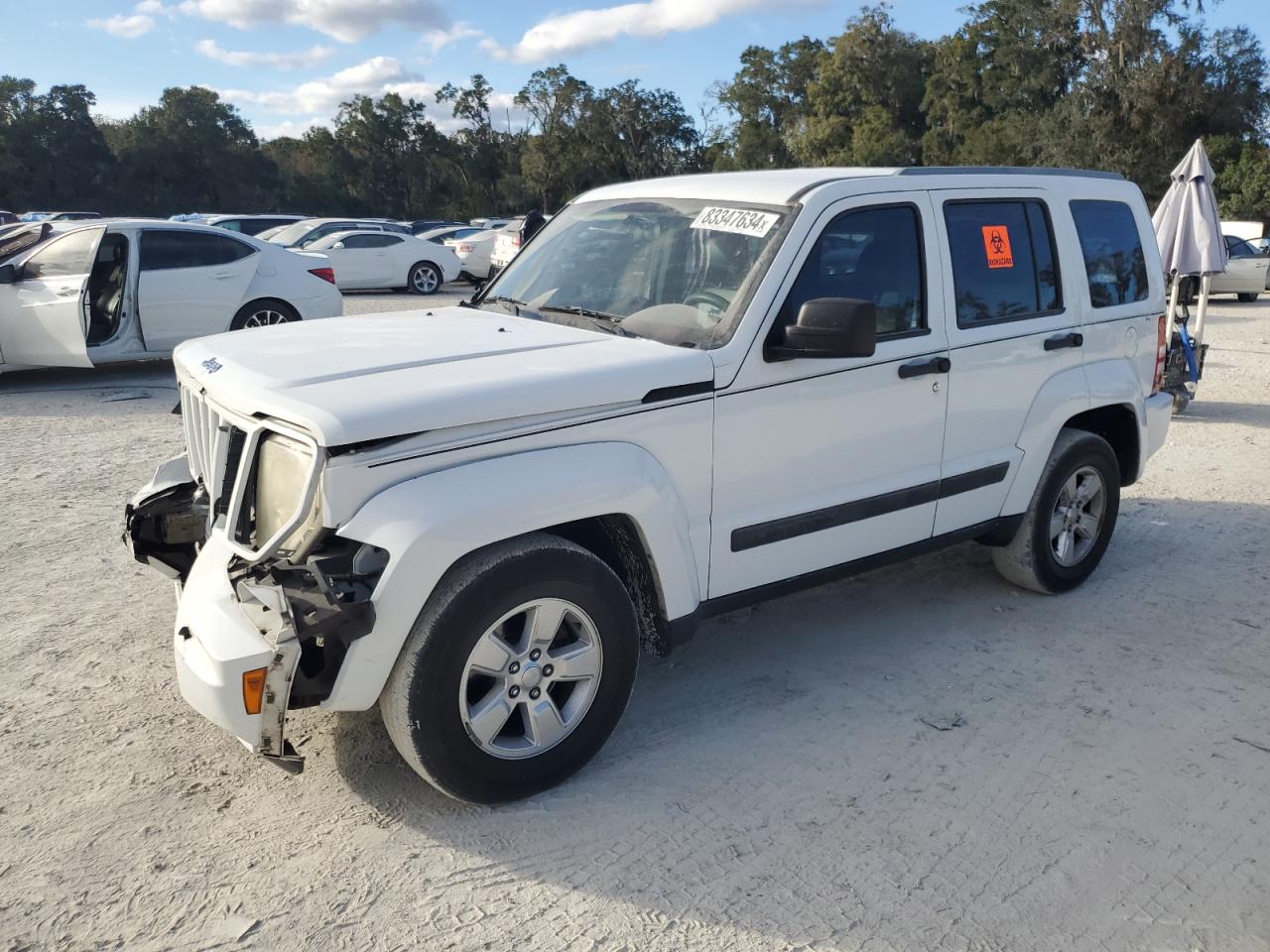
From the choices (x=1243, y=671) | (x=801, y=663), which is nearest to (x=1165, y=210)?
(x=1243, y=671)

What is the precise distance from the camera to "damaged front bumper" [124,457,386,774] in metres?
2.86

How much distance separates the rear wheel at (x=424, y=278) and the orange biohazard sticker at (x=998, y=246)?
1718cm

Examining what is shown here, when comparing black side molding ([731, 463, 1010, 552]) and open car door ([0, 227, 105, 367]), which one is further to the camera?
open car door ([0, 227, 105, 367])

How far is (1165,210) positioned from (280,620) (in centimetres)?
1040

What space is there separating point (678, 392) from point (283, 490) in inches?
50.9

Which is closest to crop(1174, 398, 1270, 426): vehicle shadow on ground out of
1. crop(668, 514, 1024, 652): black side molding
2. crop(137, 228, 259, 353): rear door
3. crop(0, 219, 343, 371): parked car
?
crop(668, 514, 1024, 652): black side molding

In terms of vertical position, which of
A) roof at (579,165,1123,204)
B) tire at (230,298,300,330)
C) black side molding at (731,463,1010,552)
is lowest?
black side molding at (731,463,1010,552)

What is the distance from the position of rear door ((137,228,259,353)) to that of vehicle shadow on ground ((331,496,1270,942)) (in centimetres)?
750

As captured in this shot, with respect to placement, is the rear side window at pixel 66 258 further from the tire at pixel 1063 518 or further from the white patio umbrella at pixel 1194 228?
the white patio umbrella at pixel 1194 228

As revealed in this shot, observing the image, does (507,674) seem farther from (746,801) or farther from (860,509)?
(860,509)

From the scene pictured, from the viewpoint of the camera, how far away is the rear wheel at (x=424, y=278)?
20.6 m

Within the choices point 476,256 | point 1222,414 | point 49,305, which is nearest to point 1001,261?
point 1222,414

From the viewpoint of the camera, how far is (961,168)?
458 centimetres

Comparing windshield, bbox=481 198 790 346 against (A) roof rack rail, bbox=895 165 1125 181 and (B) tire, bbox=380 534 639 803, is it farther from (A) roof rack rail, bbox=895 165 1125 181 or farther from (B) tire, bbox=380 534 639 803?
(B) tire, bbox=380 534 639 803
